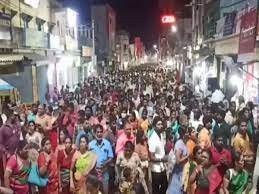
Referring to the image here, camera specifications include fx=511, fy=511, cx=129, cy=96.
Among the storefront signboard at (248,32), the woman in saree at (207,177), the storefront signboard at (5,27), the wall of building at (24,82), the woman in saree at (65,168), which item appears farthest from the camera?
the wall of building at (24,82)

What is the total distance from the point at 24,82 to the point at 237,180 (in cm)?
1847

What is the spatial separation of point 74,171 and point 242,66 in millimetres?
13142

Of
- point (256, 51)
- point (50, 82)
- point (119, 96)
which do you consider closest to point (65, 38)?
point (50, 82)

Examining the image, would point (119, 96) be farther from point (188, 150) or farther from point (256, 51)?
point (188, 150)

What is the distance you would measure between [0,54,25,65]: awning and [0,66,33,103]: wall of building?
1288mm

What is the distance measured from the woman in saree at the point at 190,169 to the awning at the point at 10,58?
42.0ft

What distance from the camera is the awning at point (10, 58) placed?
19655mm

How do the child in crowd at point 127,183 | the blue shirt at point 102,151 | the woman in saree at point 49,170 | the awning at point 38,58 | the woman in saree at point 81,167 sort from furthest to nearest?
1. the awning at point 38,58
2. the blue shirt at point 102,151
3. the woman in saree at point 49,170
4. the woman in saree at point 81,167
5. the child in crowd at point 127,183

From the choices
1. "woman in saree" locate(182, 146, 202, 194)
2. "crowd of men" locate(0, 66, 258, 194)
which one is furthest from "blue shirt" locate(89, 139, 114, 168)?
"woman in saree" locate(182, 146, 202, 194)

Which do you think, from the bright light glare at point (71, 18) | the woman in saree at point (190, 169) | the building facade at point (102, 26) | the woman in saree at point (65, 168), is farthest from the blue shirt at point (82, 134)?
the building facade at point (102, 26)

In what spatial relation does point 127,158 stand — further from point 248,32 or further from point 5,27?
point 5,27

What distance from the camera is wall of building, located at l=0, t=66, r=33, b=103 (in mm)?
23270

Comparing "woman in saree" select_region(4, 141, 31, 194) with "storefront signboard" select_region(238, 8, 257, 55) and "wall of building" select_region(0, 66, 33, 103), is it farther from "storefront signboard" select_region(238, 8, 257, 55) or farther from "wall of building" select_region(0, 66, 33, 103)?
"wall of building" select_region(0, 66, 33, 103)

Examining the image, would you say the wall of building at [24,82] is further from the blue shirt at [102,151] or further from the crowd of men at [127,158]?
the blue shirt at [102,151]
